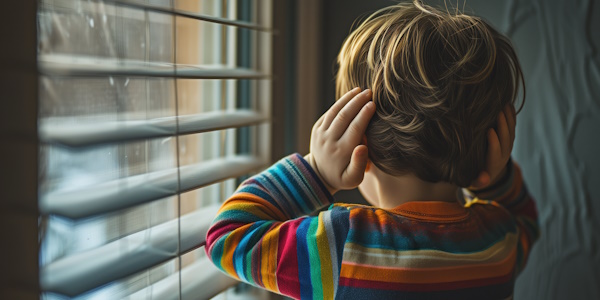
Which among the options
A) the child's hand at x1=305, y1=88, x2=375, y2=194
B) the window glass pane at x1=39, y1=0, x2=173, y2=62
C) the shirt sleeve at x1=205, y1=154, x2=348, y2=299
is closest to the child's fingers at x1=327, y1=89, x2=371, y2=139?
the child's hand at x1=305, y1=88, x2=375, y2=194

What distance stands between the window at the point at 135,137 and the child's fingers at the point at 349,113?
0.51 feet

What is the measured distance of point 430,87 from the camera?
0.67 metres

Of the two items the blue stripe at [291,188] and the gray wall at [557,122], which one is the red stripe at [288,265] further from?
the gray wall at [557,122]

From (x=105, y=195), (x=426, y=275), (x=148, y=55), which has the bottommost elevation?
(x=426, y=275)

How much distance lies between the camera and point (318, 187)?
0.75 metres

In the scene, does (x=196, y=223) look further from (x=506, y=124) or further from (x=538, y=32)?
(x=538, y=32)

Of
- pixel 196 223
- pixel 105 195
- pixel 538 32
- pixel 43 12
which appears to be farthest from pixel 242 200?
pixel 538 32

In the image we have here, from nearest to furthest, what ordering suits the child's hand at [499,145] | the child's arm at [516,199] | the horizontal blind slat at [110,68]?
1. the horizontal blind slat at [110,68]
2. the child's hand at [499,145]
3. the child's arm at [516,199]

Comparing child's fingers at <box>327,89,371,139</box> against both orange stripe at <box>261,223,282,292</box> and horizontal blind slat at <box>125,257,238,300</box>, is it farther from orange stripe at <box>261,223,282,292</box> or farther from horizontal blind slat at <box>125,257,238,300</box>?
horizontal blind slat at <box>125,257,238,300</box>

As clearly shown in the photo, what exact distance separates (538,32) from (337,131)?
0.51 m

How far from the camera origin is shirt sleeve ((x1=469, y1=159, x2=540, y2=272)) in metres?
0.91

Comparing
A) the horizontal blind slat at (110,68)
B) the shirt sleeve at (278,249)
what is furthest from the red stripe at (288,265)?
the horizontal blind slat at (110,68)

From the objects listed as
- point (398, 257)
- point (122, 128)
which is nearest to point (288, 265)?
point (398, 257)

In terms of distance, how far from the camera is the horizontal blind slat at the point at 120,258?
0.52 m
